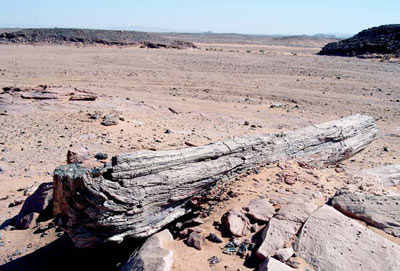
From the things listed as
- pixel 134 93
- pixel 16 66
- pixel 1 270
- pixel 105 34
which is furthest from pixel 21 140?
pixel 105 34

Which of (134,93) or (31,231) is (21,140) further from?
(134,93)

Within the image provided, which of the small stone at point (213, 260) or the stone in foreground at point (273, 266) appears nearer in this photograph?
the stone in foreground at point (273, 266)

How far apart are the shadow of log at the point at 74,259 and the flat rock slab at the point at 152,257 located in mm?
265

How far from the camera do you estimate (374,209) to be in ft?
13.1

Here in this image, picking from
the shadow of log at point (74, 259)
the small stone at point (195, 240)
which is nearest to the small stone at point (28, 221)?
the shadow of log at point (74, 259)

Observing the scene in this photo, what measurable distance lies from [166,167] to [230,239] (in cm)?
99

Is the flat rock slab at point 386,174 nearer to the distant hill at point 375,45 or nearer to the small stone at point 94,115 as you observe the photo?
the small stone at point 94,115

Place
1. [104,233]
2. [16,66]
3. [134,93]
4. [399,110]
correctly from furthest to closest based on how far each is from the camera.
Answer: [16,66] < [134,93] < [399,110] < [104,233]

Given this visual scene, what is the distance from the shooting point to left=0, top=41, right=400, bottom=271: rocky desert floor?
14.1ft

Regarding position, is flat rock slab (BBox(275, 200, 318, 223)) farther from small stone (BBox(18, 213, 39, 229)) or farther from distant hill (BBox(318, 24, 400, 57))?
distant hill (BBox(318, 24, 400, 57))

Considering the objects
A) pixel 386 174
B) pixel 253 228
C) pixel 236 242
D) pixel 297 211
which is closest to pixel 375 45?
pixel 386 174

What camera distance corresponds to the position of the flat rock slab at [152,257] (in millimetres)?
3148

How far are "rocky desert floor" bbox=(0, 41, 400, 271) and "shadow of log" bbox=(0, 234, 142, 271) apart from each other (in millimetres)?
16

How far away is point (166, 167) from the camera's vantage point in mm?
3848
